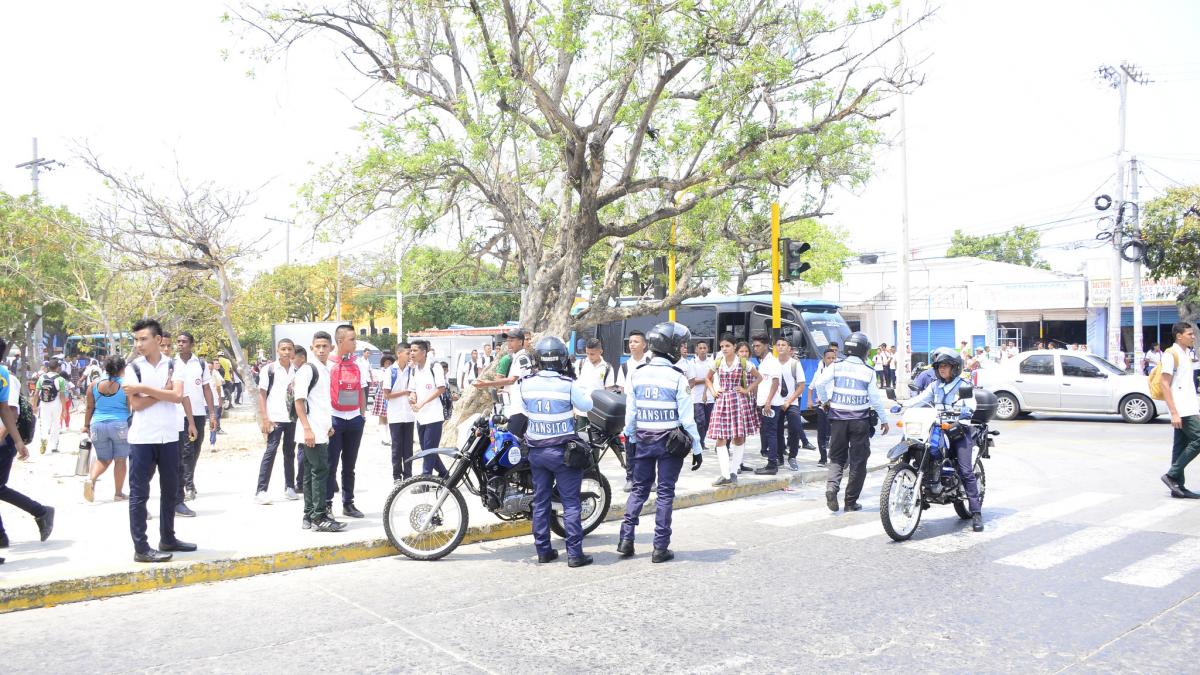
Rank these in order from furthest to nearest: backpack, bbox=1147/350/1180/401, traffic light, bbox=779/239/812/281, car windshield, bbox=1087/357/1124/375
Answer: car windshield, bbox=1087/357/1124/375
traffic light, bbox=779/239/812/281
backpack, bbox=1147/350/1180/401

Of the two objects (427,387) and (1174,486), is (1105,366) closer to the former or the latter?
(1174,486)

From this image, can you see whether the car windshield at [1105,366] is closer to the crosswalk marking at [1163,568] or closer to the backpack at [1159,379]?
the backpack at [1159,379]

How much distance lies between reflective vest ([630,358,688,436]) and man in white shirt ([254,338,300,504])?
440 cm

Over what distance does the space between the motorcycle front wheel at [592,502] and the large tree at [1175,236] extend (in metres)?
26.2

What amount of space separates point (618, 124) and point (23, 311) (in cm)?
2449

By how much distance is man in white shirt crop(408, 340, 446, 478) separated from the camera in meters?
9.27

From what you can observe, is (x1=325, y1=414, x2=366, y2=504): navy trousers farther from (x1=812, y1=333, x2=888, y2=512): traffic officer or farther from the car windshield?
the car windshield

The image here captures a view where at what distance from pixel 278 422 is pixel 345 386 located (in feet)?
5.68

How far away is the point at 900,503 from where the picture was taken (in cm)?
730

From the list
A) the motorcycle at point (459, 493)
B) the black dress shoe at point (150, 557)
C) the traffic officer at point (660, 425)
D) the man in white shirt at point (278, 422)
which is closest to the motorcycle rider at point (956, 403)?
the traffic officer at point (660, 425)

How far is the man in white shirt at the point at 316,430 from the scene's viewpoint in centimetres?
737

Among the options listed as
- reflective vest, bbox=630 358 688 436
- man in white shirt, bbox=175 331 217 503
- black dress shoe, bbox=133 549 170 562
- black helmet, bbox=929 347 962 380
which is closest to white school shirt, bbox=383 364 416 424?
man in white shirt, bbox=175 331 217 503

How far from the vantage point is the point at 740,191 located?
47.3ft

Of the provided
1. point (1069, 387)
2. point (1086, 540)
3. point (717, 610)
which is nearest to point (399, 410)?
point (717, 610)
